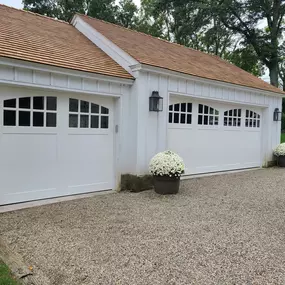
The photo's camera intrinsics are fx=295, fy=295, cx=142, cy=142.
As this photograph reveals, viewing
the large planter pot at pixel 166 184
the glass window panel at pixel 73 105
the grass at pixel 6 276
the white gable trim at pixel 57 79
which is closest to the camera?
the grass at pixel 6 276

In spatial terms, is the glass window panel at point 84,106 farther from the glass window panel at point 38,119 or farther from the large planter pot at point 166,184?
the large planter pot at point 166,184

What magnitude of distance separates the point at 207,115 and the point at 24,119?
495 cm

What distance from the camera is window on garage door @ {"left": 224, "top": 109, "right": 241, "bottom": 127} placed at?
28.7ft

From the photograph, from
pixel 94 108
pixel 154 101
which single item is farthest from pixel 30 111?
pixel 154 101

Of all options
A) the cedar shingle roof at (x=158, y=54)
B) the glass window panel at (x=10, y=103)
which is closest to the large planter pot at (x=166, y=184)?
the cedar shingle roof at (x=158, y=54)

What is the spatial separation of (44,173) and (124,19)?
2032cm

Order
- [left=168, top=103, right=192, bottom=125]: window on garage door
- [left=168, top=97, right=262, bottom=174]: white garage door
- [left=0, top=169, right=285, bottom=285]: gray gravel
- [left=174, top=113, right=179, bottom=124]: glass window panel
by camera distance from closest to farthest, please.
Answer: [left=0, top=169, right=285, bottom=285]: gray gravel → [left=168, top=103, right=192, bottom=125]: window on garage door → [left=174, top=113, right=179, bottom=124]: glass window panel → [left=168, top=97, right=262, bottom=174]: white garage door

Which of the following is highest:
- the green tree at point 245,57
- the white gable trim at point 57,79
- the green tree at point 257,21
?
the green tree at point 257,21

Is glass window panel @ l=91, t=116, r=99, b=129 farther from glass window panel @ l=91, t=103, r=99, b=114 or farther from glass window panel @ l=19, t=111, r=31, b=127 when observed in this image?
glass window panel @ l=19, t=111, r=31, b=127

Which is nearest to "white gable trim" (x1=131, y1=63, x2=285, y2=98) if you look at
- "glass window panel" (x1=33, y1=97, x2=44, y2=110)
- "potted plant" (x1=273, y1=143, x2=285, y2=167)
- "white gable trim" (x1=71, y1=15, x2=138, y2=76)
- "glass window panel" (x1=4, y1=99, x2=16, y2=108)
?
"white gable trim" (x1=71, y1=15, x2=138, y2=76)

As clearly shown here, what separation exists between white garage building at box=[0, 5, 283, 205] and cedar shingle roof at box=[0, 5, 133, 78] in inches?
1.1

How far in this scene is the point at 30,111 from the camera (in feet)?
16.8

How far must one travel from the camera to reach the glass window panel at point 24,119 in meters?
5.02

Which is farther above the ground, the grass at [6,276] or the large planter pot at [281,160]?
the large planter pot at [281,160]
